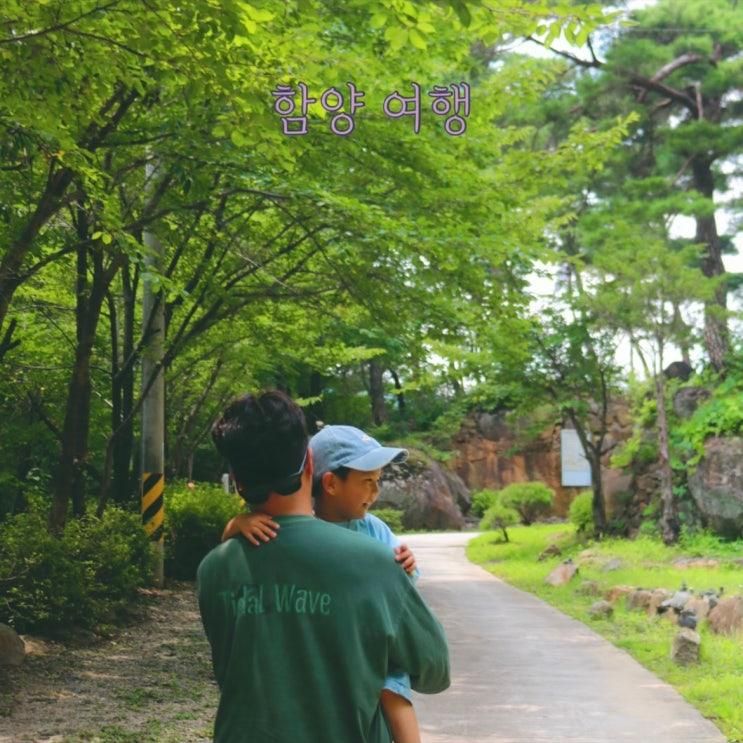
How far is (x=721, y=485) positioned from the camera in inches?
784

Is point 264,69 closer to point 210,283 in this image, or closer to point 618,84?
point 210,283

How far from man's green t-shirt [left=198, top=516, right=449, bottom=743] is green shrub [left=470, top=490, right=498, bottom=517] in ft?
125

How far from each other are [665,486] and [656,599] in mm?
8192

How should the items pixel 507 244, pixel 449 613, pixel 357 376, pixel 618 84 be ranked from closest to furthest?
pixel 507 244 → pixel 449 613 → pixel 618 84 → pixel 357 376

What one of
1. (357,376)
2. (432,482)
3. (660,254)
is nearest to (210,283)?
(660,254)

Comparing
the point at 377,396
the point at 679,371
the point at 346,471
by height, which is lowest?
the point at 346,471

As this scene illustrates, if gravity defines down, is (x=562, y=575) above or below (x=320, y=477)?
below

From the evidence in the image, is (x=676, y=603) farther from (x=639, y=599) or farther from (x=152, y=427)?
(x=152, y=427)

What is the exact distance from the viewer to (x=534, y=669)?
30.1 feet

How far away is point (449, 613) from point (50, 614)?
5.23m

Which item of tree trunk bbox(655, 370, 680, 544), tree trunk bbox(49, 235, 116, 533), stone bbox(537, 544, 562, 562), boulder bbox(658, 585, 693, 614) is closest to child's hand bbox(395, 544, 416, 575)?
boulder bbox(658, 585, 693, 614)

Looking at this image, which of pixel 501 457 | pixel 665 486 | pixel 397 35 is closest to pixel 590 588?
pixel 665 486

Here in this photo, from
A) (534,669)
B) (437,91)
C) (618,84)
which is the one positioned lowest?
(534,669)

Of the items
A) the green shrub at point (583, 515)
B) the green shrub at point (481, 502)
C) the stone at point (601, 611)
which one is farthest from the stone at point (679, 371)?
the green shrub at point (481, 502)
